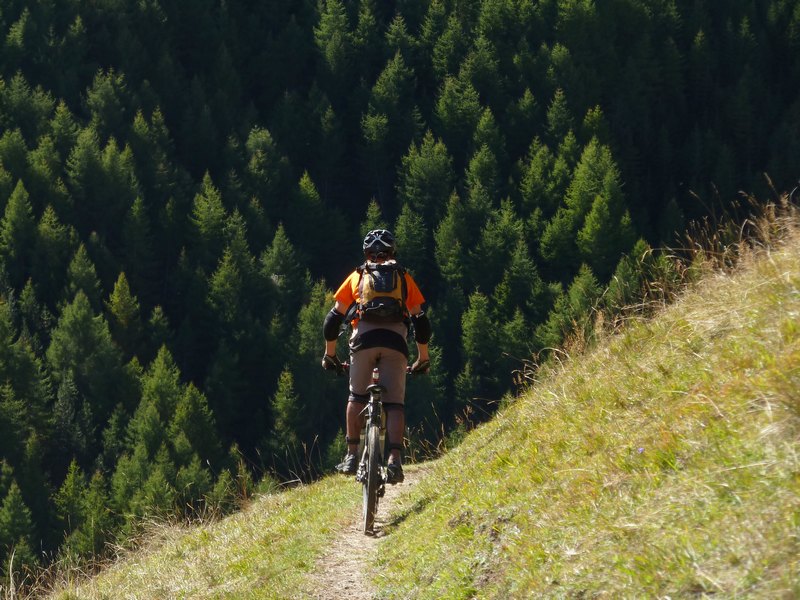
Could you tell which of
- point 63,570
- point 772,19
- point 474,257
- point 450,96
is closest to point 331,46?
point 450,96

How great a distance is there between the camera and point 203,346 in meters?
87.4

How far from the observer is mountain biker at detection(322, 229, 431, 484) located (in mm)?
7840

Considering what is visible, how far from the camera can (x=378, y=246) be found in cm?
800

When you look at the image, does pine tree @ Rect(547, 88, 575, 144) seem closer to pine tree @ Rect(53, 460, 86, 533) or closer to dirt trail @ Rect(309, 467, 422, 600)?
pine tree @ Rect(53, 460, 86, 533)

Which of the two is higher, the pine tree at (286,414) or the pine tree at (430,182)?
the pine tree at (430,182)

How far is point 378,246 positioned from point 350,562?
2257mm

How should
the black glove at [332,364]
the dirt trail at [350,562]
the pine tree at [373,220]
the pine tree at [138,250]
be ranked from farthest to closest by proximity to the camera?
1. the pine tree at [373,220]
2. the pine tree at [138,250]
3. the black glove at [332,364]
4. the dirt trail at [350,562]

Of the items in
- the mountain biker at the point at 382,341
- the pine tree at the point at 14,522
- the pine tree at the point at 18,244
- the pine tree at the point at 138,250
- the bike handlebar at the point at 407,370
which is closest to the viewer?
the mountain biker at the point at 382,341

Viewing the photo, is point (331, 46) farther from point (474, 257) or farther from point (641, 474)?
point (641, 474)

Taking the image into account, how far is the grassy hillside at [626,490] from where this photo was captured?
405cm

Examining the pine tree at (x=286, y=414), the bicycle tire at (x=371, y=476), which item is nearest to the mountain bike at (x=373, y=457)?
the bicycle tire at (x=371, y=476)

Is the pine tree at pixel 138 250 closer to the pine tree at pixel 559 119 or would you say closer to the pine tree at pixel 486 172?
the pine tree at pixel 486 172

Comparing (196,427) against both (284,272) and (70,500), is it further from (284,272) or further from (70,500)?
(284,272)

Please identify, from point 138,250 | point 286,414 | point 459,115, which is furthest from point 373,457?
point 459,115
